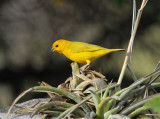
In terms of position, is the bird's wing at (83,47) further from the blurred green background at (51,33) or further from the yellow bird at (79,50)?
the blurred green background at (51,33)

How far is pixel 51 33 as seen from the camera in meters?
4.05

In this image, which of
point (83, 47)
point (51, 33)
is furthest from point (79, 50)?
point (51, 33)

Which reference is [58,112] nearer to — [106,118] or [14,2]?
→ [106,118]

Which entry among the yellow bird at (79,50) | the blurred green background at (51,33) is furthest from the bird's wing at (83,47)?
the blurred green background at (51,33)

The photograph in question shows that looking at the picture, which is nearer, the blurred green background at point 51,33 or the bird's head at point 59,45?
the bird's head at point 59,45

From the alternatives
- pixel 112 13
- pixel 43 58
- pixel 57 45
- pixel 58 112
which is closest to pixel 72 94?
pixel 58 112

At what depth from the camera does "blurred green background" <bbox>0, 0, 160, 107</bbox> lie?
390cm

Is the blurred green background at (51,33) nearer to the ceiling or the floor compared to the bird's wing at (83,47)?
nearer to the ceiling

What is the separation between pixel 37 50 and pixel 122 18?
1.19 meters

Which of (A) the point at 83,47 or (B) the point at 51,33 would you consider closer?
(A) the point at 83,47

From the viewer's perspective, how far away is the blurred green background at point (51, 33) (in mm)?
3904

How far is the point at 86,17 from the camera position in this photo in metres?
4.08

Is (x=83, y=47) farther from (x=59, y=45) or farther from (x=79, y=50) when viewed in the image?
(x=59, y=45)

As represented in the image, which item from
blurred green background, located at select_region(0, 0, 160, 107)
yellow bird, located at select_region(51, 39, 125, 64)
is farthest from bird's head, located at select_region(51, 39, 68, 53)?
blurred green background, located at select_region(0, 0, 160, 107)
